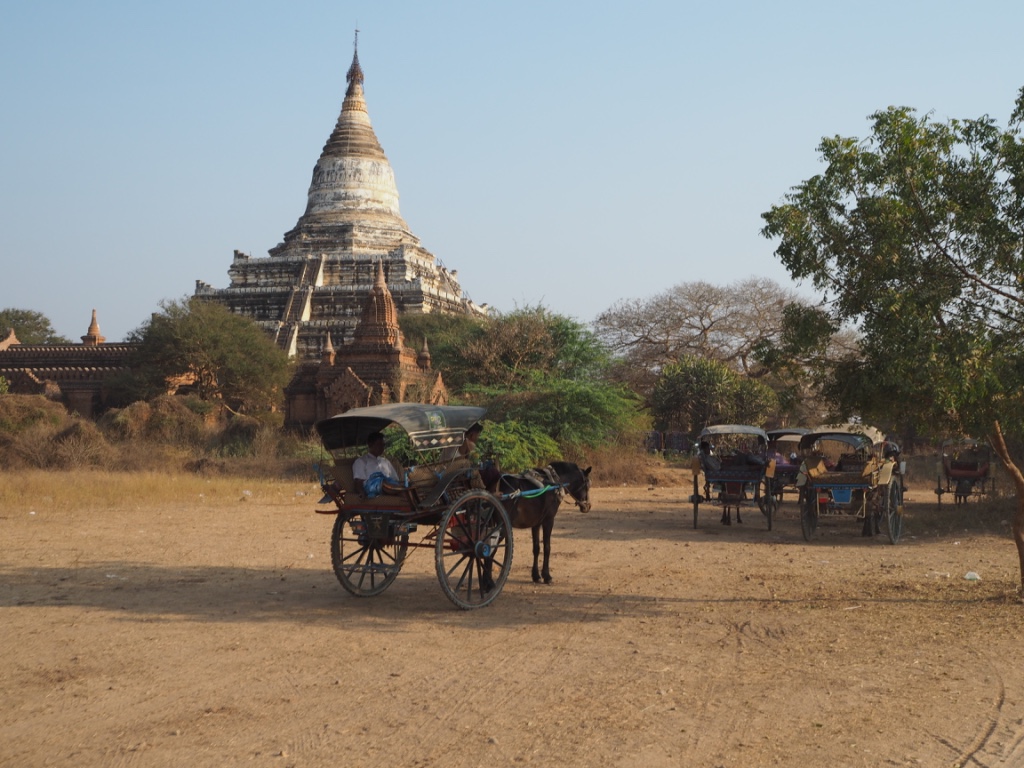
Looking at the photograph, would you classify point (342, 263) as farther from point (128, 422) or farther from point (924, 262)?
point (924, 262)

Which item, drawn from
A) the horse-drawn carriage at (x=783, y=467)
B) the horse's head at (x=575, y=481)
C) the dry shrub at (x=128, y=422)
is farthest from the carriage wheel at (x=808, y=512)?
the dry shrub at (x=128, y=422)

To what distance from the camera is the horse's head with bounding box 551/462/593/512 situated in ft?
34.2

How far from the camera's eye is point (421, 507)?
837cm

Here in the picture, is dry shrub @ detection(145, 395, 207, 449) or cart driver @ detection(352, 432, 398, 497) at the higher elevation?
dry shrub @ detection(145, 395, 207, 449)

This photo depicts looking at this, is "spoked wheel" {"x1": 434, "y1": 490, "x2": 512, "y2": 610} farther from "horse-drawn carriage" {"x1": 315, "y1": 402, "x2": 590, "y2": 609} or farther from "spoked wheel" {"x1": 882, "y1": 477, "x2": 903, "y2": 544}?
"spoked wheel" {"x1": 882, "y1": 477, "x2": 903, "y2": 544}

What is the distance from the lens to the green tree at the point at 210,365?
34781 mm

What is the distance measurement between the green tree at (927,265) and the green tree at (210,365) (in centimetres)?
2808

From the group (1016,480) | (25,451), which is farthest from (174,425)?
(1016,480)

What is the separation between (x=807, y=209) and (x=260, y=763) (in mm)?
6711

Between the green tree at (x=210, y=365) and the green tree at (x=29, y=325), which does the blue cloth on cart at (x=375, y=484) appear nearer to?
the green tree at (x=210, y=365)

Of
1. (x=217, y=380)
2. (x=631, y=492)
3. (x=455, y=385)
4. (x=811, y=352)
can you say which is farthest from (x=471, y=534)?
(x=217, y=380)

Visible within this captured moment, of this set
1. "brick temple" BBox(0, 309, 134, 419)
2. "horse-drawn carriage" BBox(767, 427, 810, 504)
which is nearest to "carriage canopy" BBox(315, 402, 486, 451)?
"horse-drawn carriage" BBox(767, 427, 810, 504)

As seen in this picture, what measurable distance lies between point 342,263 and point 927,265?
43.7m

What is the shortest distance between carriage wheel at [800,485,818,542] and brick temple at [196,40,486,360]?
1285 inches
